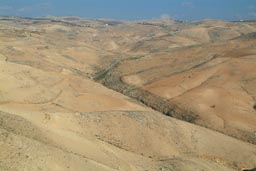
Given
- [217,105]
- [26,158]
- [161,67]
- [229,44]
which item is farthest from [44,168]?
[229,44]

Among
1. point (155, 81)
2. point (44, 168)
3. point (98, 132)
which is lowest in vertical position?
point (44, 168)

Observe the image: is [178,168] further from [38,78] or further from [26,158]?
[38,78]

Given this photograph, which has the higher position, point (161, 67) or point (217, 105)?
point (161, 67)

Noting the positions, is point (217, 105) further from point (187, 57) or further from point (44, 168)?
point (44, 168)

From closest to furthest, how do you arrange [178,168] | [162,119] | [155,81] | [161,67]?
[178,168], [162,119], [155,81], [161,67]

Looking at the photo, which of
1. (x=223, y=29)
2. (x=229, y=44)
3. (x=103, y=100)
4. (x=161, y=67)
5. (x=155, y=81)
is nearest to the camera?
(x=103, y=100)

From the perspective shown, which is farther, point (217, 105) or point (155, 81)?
point (155, 81)

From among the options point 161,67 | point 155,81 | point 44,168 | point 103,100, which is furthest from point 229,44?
point 44,168
